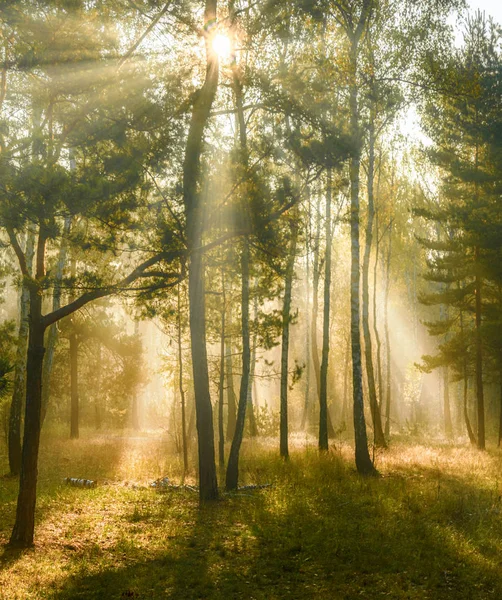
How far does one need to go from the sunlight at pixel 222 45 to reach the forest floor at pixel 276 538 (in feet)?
31.7

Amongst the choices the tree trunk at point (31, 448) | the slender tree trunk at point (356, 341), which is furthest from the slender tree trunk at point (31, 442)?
the slender tree trunk at point (356, 341)

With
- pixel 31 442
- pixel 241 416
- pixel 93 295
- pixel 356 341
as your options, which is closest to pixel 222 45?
pixel 93 295

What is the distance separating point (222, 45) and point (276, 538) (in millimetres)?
10113

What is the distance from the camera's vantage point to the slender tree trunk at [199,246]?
33.9ft

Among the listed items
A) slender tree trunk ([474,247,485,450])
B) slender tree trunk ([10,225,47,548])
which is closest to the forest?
slender tree trunk ([10,225,47,548])

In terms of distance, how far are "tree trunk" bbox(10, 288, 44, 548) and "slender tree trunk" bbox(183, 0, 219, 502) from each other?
3374 millimetres

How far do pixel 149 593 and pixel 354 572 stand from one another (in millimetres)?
2759

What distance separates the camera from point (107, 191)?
7.84 metres

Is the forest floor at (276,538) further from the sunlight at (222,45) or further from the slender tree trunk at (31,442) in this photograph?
the sunlight at (222,45)

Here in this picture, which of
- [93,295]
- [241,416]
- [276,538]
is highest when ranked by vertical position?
[93,295]

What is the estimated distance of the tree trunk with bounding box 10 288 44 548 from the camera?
7.83 m

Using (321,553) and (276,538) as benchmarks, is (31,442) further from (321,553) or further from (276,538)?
(321,553)

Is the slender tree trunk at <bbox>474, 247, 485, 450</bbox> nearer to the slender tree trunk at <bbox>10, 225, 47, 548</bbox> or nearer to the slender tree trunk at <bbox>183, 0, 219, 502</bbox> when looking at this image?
the slender tree trunk at <bbox>183, 0, 219, 502</bbox>

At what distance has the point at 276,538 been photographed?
27.3 ft
